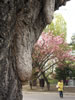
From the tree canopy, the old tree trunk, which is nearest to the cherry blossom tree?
the tree canopy

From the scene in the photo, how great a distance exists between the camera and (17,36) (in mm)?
2621

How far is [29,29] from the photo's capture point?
8.91ft

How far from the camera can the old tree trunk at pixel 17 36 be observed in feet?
7.34

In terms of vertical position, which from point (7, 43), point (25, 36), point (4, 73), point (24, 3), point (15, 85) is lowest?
point (15, 85)

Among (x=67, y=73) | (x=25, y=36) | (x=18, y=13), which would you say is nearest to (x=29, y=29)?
(x=25, y=36)

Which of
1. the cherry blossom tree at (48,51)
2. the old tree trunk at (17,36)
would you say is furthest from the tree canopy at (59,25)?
the old tree trunk at (17,36)

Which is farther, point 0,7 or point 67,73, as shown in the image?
point 67,73

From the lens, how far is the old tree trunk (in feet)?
7.34

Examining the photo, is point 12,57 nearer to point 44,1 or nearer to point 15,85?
point 15,85

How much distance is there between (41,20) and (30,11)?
1.40 ft

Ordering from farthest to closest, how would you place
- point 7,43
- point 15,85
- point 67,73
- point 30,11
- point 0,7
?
point 67,73 → point 30,11 → point 15,85 → point 7,43 → point 0,7

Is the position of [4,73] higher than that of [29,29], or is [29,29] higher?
[29,29]

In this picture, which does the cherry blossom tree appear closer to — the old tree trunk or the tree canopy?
the tree canopy

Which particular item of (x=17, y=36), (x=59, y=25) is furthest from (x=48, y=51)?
(x=17, y=36)
